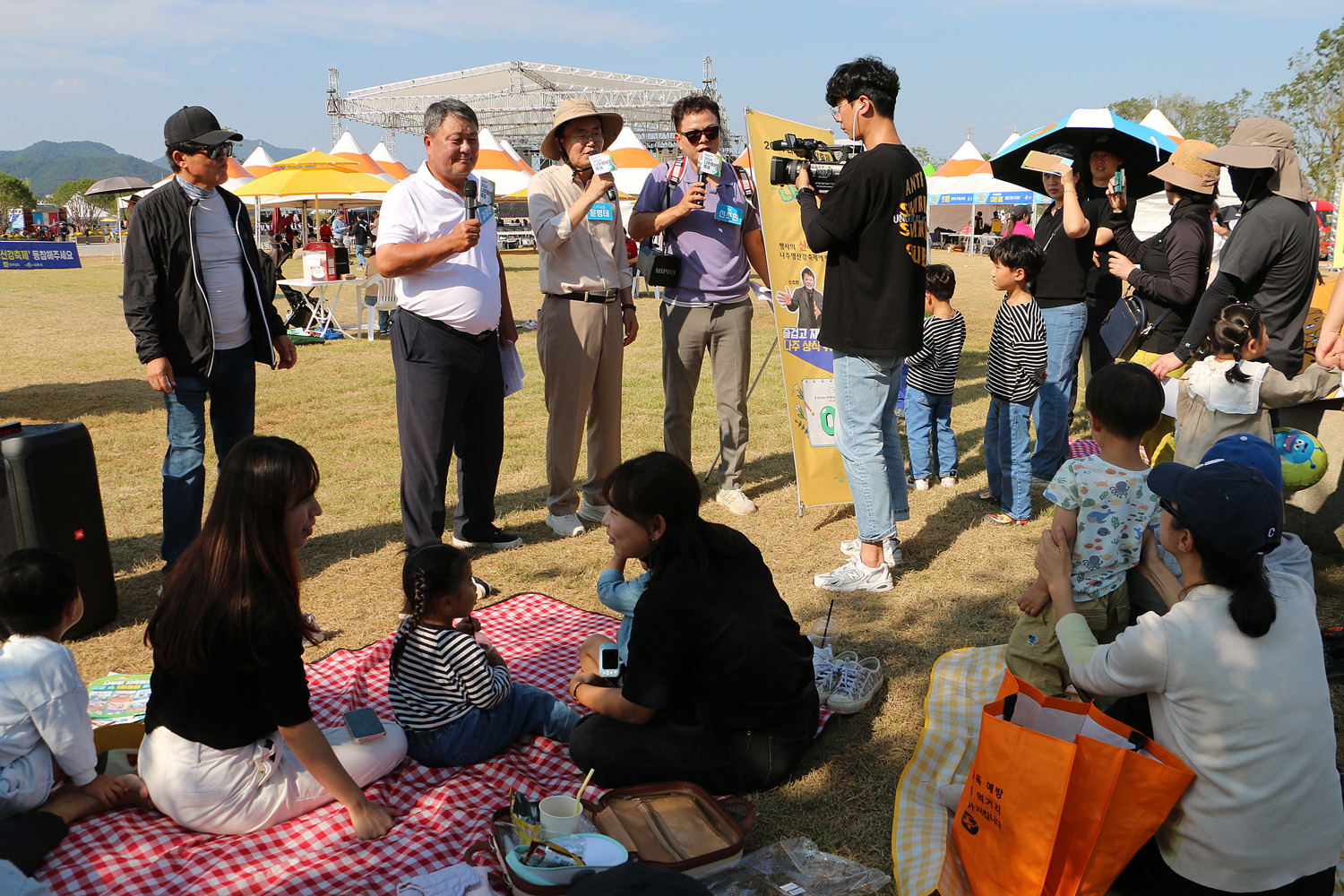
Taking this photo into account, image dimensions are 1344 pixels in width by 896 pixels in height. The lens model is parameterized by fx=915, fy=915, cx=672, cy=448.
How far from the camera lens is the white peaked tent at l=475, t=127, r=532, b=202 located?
25.6 metres

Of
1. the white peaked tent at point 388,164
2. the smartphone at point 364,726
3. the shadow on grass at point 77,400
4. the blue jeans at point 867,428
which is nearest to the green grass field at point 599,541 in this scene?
the shadow on grass at point 77,400

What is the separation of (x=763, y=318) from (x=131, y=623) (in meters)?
12.6

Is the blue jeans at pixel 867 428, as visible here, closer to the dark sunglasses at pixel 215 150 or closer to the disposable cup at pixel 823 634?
the disposable cup at pixel 823 634

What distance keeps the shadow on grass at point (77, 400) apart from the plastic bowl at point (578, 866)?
7.71 metres

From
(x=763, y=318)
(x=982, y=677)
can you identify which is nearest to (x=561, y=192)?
(x=982, y=677)

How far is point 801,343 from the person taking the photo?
19.0 ft

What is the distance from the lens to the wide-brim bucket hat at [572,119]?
16.9 ft

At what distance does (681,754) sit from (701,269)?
3.51 metres

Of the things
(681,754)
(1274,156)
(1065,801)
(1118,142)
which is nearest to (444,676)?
(681,754)

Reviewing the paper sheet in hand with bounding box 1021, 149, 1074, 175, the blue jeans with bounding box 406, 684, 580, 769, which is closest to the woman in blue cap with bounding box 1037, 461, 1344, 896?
the blue jeans with bounding box 406, 684, 580, 769

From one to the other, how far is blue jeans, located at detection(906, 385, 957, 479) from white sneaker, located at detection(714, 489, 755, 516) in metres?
1.28

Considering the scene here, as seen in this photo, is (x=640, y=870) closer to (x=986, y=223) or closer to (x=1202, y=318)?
(x=1202, y=318)

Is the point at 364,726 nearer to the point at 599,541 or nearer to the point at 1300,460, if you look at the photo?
the point at 599,541

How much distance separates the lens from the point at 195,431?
172 inches
